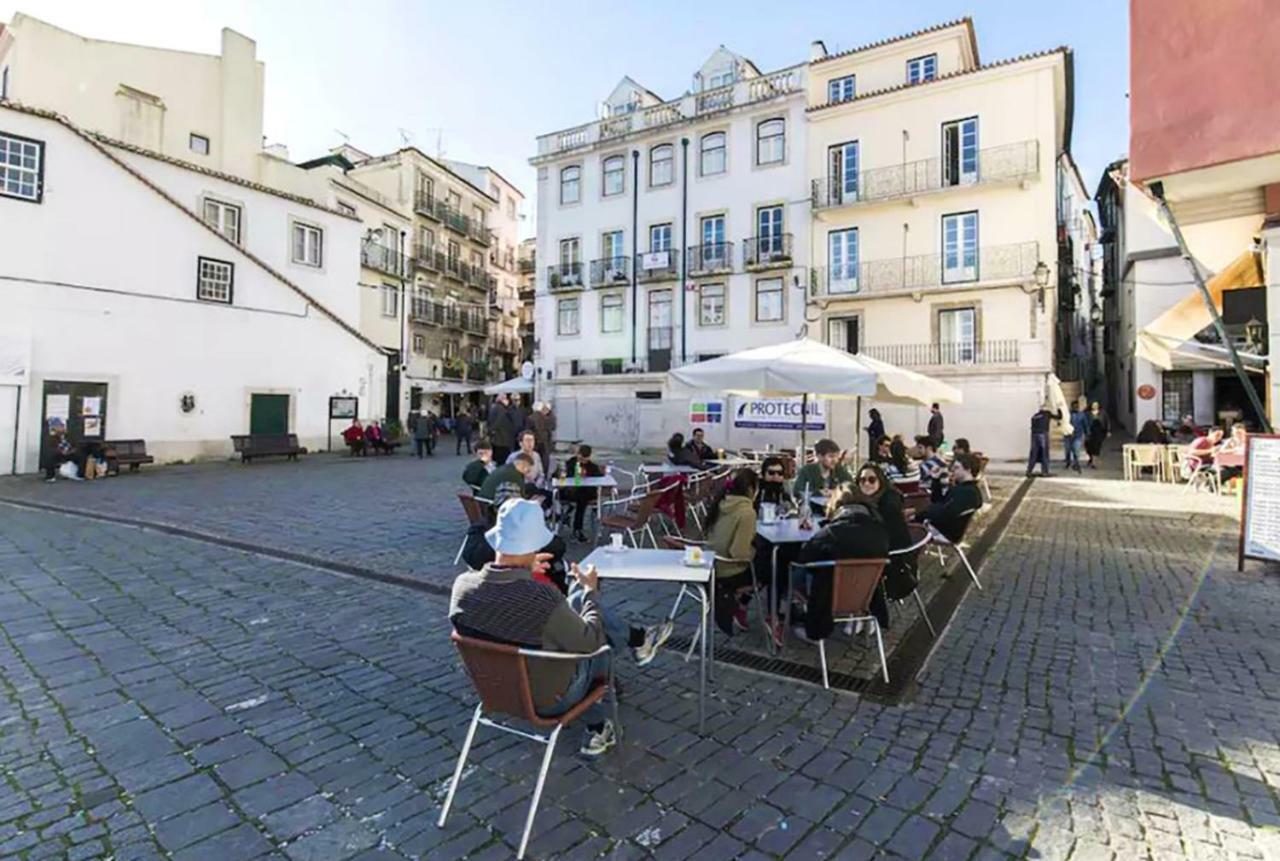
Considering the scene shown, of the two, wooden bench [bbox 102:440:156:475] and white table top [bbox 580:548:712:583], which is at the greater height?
wooden bench [bbox 102:440:156:475]

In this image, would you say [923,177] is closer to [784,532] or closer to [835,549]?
[784,532]

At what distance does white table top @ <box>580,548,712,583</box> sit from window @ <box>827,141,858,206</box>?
24.5m

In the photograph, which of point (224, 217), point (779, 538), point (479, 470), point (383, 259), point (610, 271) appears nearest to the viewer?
point (779, 538)

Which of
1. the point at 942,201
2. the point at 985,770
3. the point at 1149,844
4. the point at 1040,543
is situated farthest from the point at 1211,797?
the point at 942,201

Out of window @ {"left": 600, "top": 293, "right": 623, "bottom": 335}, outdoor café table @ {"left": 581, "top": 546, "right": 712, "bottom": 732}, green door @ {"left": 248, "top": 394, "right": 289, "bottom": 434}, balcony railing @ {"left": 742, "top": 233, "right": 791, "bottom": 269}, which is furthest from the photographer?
window @ {"left": 600, "top": 293, "right": 623, "bottom": 335}

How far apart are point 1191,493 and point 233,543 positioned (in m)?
16.2

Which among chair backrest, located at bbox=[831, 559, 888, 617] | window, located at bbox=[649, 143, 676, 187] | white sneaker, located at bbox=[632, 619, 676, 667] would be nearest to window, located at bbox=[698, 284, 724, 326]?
window, located at bbox=[649, 143, 676, 187]

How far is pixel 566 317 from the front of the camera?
105ft

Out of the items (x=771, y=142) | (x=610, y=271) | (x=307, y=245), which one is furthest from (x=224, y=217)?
(x=771, y=142)

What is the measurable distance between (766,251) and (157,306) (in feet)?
67.9

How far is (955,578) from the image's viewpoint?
266 inches

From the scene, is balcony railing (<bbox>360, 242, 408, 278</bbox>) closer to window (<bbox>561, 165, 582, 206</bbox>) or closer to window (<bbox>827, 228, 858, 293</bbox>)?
window (<bbox>561, 165, 582, 206</bbox>)

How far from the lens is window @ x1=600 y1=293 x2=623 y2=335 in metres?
30.5

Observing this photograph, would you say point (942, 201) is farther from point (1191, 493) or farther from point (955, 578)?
point (955, 578)
